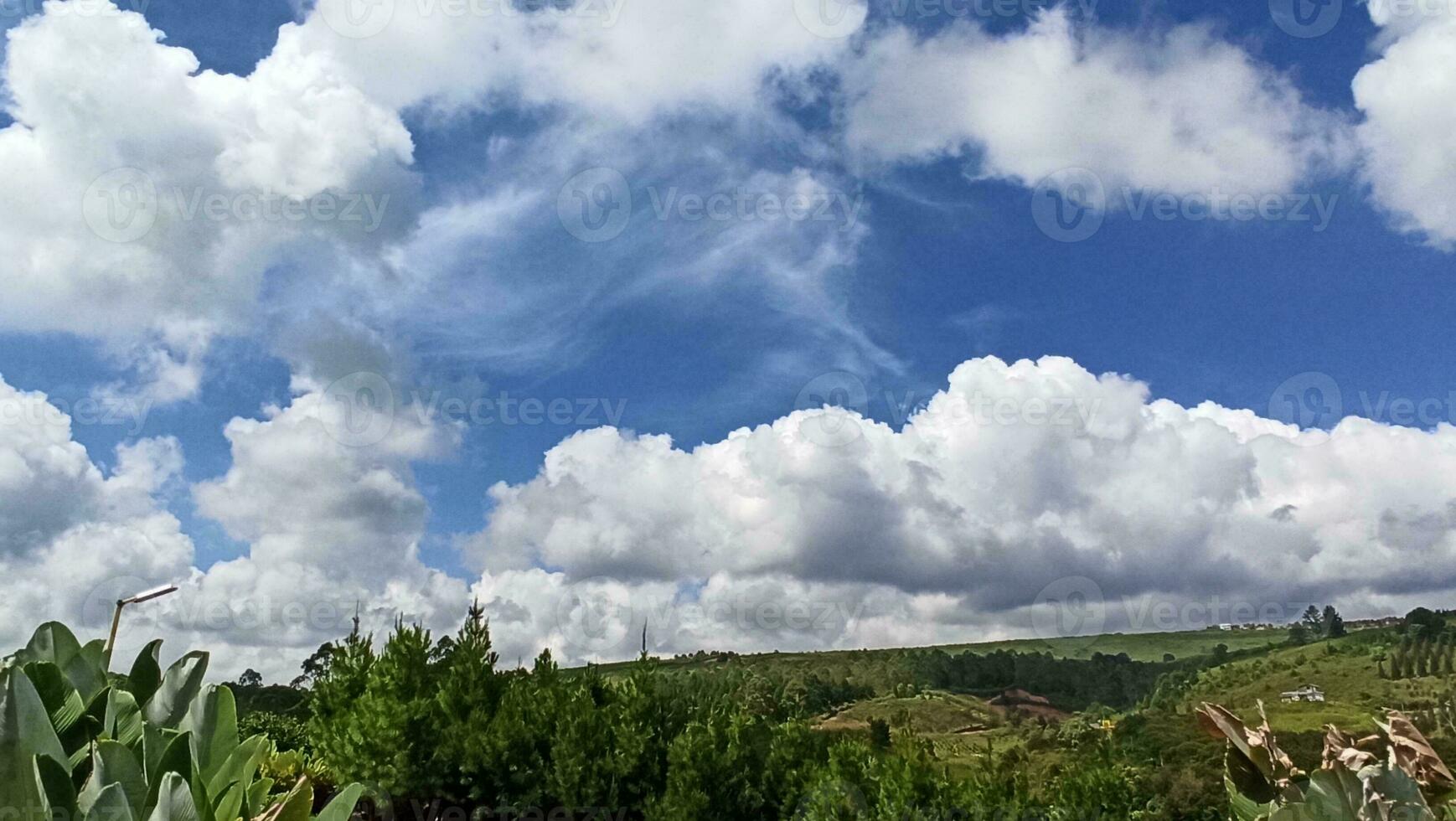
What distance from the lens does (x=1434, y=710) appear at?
2238 cm

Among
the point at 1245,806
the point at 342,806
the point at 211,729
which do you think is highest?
the point at 211,729

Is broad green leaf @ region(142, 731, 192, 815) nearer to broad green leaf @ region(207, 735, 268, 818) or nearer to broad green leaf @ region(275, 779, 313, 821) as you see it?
broad green leaf @ region(207, 735, 268, 818)

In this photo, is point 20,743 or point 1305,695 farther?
point 1305,695

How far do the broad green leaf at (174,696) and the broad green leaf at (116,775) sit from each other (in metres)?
0.38

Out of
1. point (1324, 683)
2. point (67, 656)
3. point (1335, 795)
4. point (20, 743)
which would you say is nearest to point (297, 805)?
point (20, 743)

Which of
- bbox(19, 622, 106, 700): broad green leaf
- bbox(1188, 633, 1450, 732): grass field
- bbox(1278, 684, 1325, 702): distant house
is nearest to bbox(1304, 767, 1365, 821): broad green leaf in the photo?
bbox(19, 622, 106, 700): broad green leaf

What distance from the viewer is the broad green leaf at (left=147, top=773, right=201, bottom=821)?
142 centimetres

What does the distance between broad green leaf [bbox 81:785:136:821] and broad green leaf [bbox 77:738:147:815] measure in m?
0.07

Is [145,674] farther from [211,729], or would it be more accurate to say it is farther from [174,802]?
[174,802]

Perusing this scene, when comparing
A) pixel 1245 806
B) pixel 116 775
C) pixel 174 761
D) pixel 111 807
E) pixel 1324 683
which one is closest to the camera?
pixel 111 807

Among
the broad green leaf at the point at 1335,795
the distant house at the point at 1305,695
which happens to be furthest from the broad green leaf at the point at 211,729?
the distant house at the point at 1305,695

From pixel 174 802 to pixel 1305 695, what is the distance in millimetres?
28271

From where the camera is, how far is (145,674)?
88.0 inches

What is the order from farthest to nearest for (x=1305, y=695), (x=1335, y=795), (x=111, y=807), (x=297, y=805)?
(x=1305, y=695)
(x=1335, y=795)
(x=297, y=805)
(x=111, y=807)
